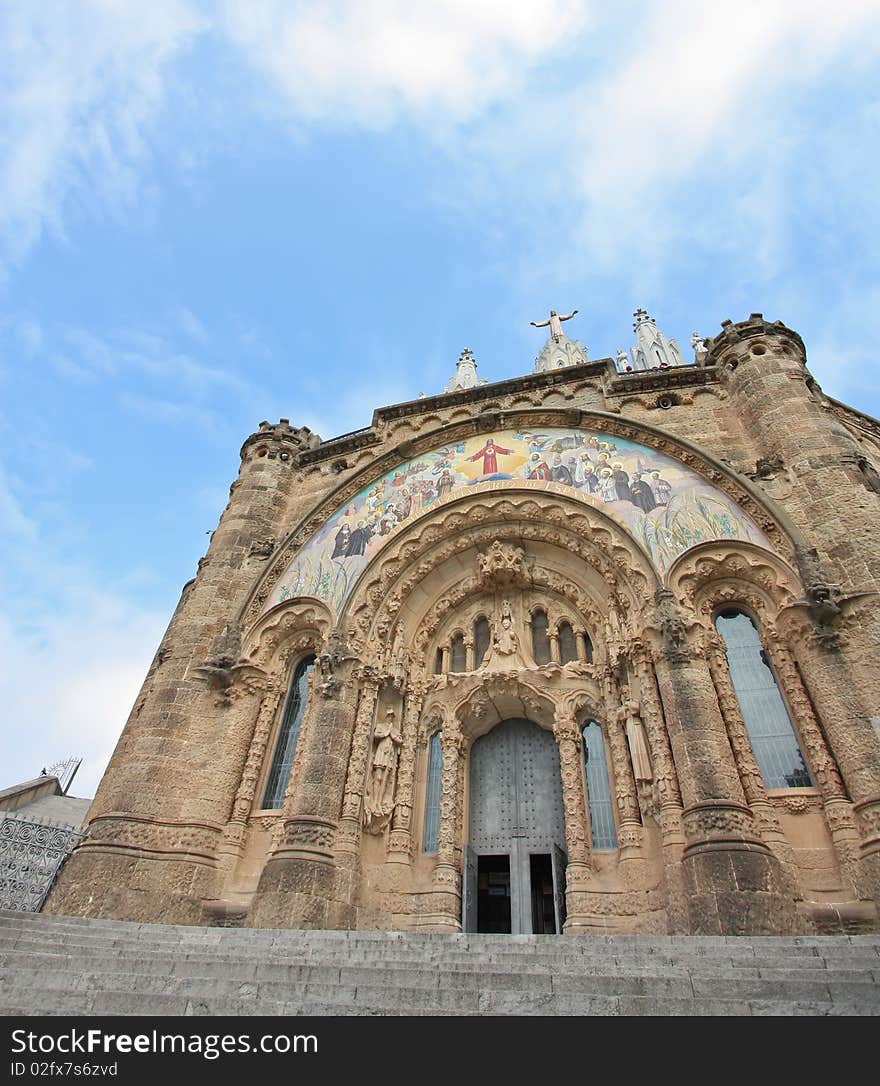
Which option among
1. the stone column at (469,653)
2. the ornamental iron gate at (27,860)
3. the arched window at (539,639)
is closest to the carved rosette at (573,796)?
the arched window at (539,639)

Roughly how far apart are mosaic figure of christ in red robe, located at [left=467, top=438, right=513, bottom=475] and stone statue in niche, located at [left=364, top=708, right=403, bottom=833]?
17.1 ft

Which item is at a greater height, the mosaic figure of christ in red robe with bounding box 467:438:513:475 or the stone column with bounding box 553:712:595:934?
the mosaic figure of christ in red robe with bounding box 467:438:513:475

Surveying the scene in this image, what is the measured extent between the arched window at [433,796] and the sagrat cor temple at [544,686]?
0.18 ft

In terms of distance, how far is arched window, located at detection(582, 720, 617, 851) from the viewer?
358 inches

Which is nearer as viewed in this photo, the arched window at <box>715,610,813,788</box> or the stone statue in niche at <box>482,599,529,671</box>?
the arched window at <box>715,610,813,788</box>

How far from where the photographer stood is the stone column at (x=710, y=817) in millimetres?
Answer: 6586

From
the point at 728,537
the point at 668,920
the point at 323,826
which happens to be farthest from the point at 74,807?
the point at 728,537

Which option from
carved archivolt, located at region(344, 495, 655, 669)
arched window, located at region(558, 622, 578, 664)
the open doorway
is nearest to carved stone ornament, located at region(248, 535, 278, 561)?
carved archivolt, located at region(344, 495, 655, 669)

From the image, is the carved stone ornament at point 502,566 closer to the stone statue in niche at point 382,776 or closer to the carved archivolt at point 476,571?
the carved archivolt at point 476,571

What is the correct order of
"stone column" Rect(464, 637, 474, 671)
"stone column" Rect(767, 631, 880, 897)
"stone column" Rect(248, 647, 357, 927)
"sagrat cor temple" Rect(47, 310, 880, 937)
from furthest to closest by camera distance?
1. "stone column" Rect(464, 637, 474, 671)
2. "stone column" Rect(248, 647, 357, 927)
3. "sagrat cor temple" Rect(47, 310, 880, 937)
4. "stone column" Rect(767, 631, 880, 897)

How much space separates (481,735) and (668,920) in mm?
4328

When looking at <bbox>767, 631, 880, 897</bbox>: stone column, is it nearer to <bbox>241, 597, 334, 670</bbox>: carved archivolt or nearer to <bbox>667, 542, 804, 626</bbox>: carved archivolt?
<bbox>667, 542, 804, 626</bbox>: carved archivolt

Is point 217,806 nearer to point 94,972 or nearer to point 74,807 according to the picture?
point 94,972

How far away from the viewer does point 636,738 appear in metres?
8.91
